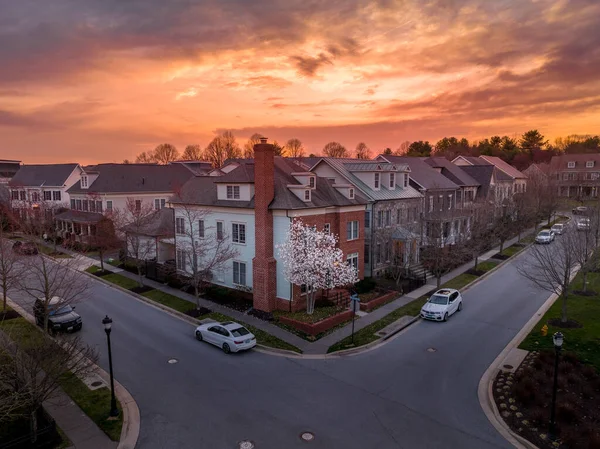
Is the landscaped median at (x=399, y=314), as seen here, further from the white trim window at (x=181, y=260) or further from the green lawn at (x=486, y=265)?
the white trim window at (x=181, y=260)

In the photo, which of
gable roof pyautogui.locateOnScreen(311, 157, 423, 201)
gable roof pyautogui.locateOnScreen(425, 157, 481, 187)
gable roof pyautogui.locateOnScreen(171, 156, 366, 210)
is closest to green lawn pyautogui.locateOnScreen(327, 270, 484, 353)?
gable roof pyautogui.locateOnScreen(171, 156, 366, 210)

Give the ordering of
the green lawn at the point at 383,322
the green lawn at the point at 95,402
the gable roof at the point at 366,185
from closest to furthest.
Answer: the green lawn at the point at 95,402, the green lawn at the point at 383,322, the gable roof at the point at 366,185

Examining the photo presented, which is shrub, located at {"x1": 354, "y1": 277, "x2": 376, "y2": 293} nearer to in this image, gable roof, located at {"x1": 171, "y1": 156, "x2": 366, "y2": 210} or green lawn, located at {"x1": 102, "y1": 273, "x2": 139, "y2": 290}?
gable roof, located at {"x1": 171, "y1": 156, "x2": 366, "y2": 210}

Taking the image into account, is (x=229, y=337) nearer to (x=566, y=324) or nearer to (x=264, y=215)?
(x=264, y=215)

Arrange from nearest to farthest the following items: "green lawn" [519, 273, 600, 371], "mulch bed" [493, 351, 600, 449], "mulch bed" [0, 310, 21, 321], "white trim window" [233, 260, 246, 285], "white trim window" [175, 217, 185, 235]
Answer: "mulch bed" [493, 351, 600, 449], "green lawn" [519, 273, 600, 371], "mulch bed" [0, 310, 21, 321], "white trim window" [233, 260, 246, 285], "white trim window" [175, 217, 185, 235]

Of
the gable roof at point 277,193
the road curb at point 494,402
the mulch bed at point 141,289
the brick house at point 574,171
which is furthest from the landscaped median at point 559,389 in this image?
the brick house at point 574,171

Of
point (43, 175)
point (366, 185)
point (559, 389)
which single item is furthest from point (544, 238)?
point (43, 175)
